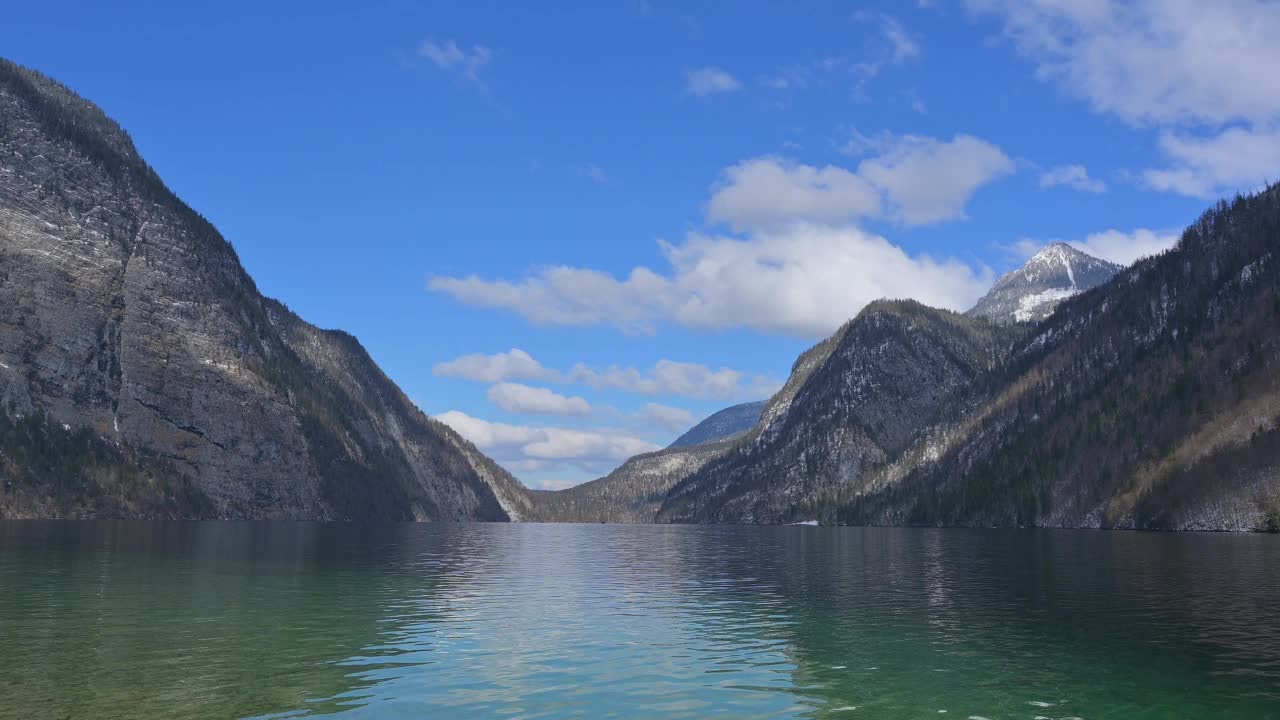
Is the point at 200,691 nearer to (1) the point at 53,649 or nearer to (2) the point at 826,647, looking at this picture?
(1) the point at 53,649

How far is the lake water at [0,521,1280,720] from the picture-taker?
29.1 meters

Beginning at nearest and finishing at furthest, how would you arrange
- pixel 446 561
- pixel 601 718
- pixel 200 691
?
1. pixel 601 718
2. pixel 200 691
3. pixel 446 561

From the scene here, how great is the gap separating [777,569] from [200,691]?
70047mm

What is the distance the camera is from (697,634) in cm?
4469

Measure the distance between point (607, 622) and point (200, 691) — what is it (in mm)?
23901

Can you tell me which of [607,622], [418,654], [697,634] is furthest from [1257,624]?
[418,654]

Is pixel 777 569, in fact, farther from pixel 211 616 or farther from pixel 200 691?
pixel 200 691

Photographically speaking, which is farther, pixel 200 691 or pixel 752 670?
pixel 752 670

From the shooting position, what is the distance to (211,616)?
1882 inches

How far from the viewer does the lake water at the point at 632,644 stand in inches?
1147

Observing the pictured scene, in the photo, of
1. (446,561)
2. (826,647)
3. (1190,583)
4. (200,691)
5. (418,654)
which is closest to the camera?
(200,691)

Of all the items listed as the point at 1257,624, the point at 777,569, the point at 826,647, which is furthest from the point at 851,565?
the point at 826,647

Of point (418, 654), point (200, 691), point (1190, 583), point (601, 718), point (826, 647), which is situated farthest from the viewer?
point (1190, 583)

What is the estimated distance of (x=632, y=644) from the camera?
137 ft
